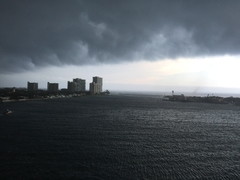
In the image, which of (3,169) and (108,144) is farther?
(108,144)

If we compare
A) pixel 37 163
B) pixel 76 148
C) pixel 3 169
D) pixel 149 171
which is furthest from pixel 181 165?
pixel 3 169

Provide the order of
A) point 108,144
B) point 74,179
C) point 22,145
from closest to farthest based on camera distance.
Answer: point 74,179, point 22,145, point 108,144

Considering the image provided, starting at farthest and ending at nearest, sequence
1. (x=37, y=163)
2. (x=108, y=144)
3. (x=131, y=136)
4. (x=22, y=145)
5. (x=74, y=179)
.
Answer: (x=131, y=136) → (x=108, y=144) → (x=22, y=145) → (x=37, y=163) → (x=74, y=179)

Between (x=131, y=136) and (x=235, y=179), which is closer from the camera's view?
(x=235, y=179)

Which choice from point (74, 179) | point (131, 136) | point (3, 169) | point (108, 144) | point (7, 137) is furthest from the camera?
point (131, 136)

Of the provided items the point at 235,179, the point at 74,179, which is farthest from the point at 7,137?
the point at 235,179

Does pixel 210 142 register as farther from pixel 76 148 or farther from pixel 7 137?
pixel 7 137

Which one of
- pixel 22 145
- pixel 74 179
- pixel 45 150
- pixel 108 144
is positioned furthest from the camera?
pixel 108 144

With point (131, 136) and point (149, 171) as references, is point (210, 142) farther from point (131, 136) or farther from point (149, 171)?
point (149, 171)

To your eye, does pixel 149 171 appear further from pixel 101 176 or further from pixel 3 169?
pixel 3 169
